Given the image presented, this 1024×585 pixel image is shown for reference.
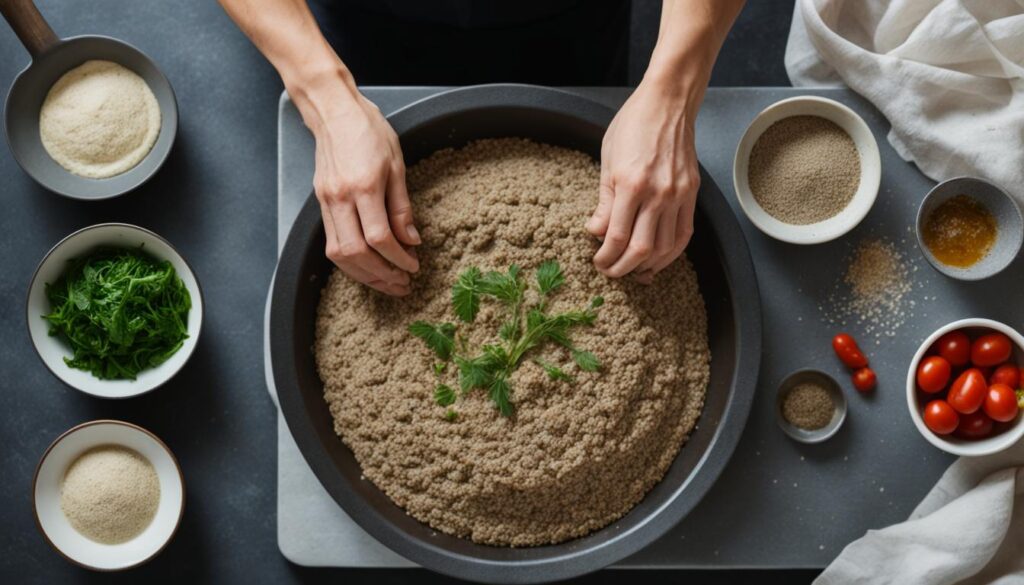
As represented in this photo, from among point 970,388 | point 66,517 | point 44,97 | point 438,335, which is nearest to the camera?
point 438,335

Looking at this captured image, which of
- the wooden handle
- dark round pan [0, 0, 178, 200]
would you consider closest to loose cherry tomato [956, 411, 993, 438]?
dark round pan [0, 0, 178, 200]

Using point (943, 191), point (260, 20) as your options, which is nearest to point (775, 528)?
point (943, 191)

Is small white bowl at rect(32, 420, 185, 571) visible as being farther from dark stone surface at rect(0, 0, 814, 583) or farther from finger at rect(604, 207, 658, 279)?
finger at rect(604, 207, 658, 279)

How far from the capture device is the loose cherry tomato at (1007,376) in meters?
1.69

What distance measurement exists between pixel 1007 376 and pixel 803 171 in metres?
0.50

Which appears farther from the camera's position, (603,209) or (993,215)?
(993,215)

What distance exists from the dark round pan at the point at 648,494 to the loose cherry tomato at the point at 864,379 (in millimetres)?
271

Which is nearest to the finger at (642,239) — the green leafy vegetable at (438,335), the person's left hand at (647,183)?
the person's left hand at (647,183)

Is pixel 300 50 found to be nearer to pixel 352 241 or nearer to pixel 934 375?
pixel 352 241

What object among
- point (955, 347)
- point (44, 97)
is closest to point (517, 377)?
point (955, 347)

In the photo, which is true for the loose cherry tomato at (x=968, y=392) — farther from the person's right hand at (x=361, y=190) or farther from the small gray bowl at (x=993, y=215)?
the person's right hand at (x=361, y=190)

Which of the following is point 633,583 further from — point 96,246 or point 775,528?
point 96,246

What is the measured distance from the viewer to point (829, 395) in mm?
1751

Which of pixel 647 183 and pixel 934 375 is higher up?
pixel 647 183
